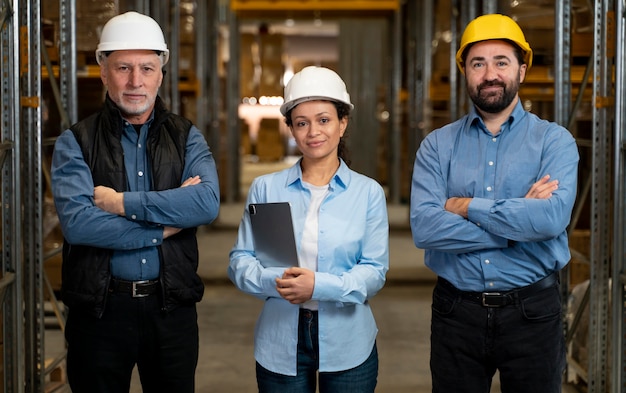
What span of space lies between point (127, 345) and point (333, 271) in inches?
36.1

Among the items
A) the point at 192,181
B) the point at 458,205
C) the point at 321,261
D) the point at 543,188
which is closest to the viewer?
the point at 321,261

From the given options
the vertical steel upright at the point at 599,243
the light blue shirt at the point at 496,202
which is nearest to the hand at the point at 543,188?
the light blue shirt at the point at 496,202

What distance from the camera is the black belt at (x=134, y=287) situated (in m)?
3.50

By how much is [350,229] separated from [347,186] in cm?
17

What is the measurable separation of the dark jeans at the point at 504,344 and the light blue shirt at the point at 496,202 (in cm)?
9

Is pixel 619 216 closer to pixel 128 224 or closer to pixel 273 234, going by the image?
pixel 273 234

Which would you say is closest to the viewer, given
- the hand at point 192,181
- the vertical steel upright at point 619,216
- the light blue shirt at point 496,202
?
the light blue shirt at point 496,202

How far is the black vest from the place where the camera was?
3488 millimetres

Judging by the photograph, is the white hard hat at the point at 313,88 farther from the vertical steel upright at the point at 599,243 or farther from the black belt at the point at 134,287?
the vertical steel upright at the point at 599,243

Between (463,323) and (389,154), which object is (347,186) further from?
(389,154)

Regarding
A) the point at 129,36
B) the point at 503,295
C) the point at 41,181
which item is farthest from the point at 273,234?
the point at 41,181

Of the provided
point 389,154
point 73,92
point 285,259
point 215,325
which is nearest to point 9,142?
point 73,92

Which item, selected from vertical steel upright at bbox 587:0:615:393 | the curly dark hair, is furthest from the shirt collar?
vertical steel upright at bbox 587:0:615:393

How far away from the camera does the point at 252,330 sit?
7473mm
